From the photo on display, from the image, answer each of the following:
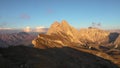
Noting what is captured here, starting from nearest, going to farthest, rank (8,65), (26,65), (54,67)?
1. (8,65)
2. (26,65)
3. (54,67)

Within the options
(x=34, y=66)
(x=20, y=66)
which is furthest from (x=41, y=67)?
(x=20, y=66)

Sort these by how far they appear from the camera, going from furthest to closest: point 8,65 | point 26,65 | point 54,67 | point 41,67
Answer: point 54,67 → point 41,67 → point 26,65 → point 8,65

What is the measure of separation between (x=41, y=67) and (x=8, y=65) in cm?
3340

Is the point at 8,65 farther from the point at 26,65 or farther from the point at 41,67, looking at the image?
the point at 41,67

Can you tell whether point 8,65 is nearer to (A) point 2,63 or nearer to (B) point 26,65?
(A) point 2,63

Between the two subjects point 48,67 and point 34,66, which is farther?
point 48,67

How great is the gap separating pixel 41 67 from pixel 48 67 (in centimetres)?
1217

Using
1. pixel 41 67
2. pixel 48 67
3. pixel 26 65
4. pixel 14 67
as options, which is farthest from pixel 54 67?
pixel 14 67

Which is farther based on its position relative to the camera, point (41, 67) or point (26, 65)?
point (41, 67)

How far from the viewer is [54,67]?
639 ft

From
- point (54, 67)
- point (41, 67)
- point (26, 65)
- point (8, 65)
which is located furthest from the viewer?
point (54, 67)

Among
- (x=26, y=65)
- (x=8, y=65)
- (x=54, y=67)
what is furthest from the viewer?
(x=54, y=67)

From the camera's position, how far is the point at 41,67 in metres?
174

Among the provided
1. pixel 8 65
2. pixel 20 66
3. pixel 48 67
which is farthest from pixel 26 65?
pixel 48 67
